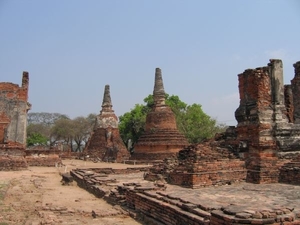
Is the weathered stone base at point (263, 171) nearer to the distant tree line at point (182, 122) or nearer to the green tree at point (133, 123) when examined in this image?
the distant tree line at point (182, 122)

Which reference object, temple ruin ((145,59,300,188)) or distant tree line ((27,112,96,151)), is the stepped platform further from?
distant tree line ((27,112,96,151))

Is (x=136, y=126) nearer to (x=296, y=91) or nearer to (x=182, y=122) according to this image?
(x=182, y=122)

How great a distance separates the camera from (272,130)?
369 inches

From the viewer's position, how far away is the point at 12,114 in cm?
1988

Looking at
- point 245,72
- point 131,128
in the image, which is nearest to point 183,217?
point 245,72

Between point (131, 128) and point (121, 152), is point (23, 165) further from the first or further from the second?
point (131, 128)

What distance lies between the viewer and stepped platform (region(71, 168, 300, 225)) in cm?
418

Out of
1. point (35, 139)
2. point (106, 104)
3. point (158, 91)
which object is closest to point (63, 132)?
point (35, 139)

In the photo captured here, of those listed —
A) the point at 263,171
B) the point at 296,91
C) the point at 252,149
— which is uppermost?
the point at 296,91

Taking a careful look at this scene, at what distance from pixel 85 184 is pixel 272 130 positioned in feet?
20.6

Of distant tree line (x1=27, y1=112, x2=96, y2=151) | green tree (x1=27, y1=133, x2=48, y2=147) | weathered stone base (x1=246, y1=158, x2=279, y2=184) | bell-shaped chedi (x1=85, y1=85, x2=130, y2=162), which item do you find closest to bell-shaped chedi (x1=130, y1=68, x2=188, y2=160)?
bell-shaped chedi (x1=85, y1=85, x2=130, y2=162)

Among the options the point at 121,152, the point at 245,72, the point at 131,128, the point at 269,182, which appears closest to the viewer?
the point at 269,182

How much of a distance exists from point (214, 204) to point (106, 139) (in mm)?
23931

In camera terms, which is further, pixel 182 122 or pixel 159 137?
pixel 182 122
